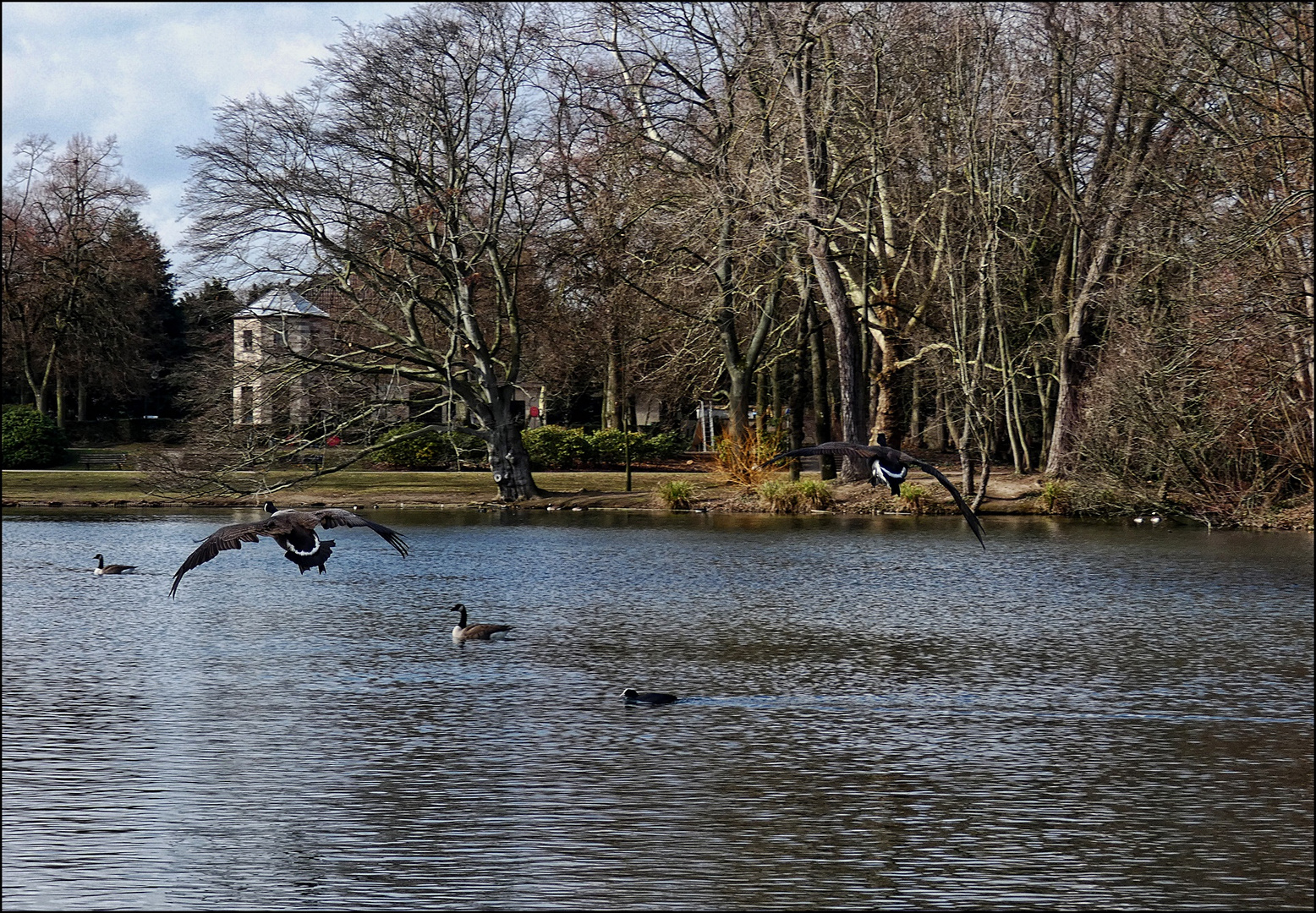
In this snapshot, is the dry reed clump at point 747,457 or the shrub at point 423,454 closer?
the dry reed clump at point 747,457

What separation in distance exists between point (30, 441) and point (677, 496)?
27.2m

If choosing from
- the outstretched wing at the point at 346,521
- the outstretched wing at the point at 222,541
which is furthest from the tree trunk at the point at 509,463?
the outstretched wing at the point at 346,521

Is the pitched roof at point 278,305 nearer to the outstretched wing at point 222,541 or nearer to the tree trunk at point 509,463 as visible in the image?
the tree trunk at point 509,463

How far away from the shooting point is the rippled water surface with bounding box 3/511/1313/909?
12.1m

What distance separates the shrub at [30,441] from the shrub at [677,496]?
2635cm

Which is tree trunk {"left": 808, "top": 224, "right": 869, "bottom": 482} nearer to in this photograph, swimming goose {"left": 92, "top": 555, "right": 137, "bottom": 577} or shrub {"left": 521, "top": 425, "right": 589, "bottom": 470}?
shrub {"left": 521, "top": 425, "right": 589, "bottom": 470}

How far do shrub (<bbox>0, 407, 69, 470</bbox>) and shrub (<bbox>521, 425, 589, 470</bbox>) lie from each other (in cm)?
1810

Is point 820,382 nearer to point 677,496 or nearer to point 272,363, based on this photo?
point 677,496

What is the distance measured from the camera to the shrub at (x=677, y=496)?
44409 mm

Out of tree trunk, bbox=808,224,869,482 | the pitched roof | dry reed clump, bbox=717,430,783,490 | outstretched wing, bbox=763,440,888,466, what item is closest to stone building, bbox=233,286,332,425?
the pitched roof

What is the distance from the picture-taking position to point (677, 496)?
44.4 meters

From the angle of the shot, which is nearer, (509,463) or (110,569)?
(110,569)

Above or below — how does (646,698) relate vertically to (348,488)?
below

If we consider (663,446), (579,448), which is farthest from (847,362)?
(579,448)
